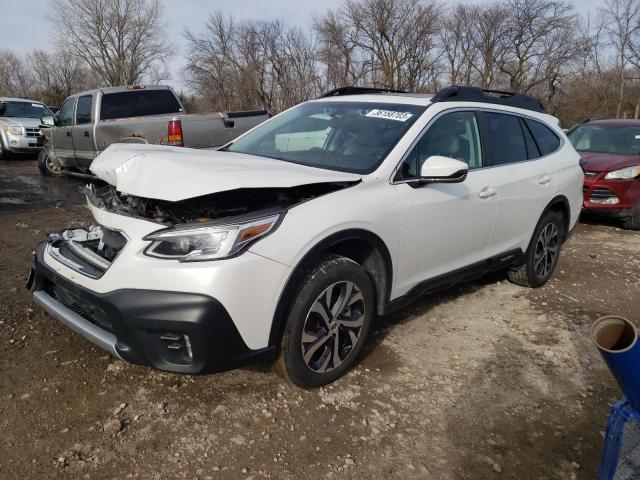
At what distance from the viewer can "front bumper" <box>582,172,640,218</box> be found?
7496 millimetres

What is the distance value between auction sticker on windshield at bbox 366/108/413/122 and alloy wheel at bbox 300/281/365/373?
1.26 m

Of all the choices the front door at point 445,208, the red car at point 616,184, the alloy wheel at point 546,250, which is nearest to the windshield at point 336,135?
the front door at point 445,208

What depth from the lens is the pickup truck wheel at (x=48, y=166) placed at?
34.8 ft

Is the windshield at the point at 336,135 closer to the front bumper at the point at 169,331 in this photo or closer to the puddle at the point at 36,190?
the front bumper at the point at 169,331

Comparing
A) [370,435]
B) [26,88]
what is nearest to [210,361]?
[370,435]

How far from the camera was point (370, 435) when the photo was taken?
2598mm

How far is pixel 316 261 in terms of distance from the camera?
107 inches

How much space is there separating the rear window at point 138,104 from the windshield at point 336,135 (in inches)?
215

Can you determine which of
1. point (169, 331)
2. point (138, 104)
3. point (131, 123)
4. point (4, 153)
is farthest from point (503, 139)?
point (4, 153)

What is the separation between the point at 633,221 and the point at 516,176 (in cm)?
486

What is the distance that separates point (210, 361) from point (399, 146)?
1.75m

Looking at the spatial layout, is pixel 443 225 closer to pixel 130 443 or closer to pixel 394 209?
pixel 394 209

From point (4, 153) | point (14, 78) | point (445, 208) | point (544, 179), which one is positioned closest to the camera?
point (445, 208)

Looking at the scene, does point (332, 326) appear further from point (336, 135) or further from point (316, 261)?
point (336, 135)
